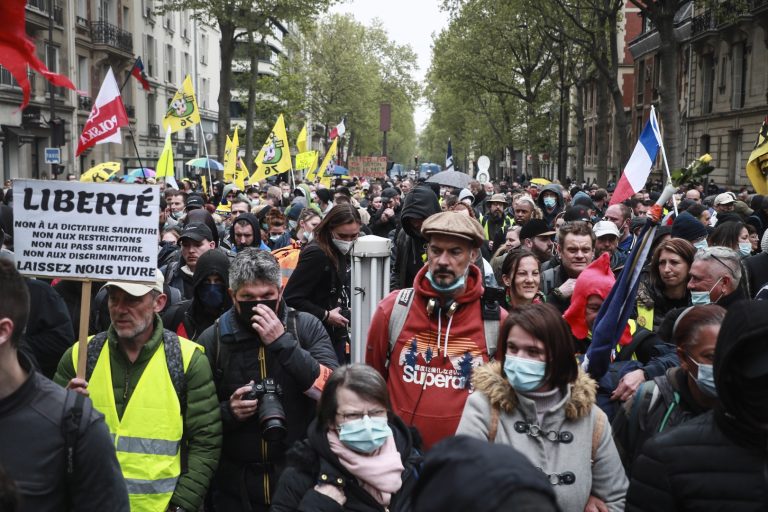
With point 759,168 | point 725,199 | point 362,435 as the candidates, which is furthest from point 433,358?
point 725,199

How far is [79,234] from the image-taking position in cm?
379

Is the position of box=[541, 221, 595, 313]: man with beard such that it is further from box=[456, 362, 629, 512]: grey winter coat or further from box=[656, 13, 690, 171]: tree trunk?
box=[656, 13, 690, 171]: tree trunk

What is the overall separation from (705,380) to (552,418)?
0.56 meters

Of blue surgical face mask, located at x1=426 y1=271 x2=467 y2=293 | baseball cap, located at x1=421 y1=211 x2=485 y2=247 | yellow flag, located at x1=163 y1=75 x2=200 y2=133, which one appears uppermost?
yellow flag, located at x1=163 y1=75 x2=200 y2=133

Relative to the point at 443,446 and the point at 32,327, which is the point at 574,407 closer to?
the point at 443,446

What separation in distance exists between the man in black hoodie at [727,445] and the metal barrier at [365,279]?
8.95 ft

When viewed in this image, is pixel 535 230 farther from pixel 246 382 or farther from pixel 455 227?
pixel 246 382

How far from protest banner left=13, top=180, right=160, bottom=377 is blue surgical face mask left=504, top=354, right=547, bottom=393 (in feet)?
5.43

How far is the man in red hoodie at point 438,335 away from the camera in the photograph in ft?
12.7

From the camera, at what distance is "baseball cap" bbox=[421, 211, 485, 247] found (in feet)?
13.0

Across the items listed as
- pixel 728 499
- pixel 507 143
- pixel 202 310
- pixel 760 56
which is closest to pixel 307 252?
pixel 202 310

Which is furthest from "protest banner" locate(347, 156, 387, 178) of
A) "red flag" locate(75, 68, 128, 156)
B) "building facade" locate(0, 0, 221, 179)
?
"red flag" locate(75, 68, 128, 156)

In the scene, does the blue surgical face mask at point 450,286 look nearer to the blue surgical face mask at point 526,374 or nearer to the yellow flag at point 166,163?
the blue surgical face mask at point 526,374

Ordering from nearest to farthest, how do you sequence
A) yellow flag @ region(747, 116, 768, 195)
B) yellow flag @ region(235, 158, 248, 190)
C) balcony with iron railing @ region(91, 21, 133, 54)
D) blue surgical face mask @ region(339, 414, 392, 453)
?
1. blue surgical face mask @ region(339, 414, 392, 453)
2. yellow flag @ region(747, 116, 768, 195)
3. yellow flag @ region(235, 158, 248, 190)
4. balcony with iron railing @ region(91, 21, 133, 54)
